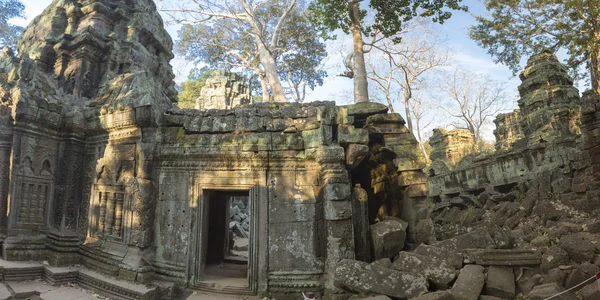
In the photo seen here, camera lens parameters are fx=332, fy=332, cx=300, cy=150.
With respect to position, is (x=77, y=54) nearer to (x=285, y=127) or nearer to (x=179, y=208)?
(x=179, y=208)

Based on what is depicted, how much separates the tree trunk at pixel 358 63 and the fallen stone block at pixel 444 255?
7.17 meters

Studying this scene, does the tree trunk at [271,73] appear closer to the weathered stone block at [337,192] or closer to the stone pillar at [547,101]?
the weathered stone block at [337,192]

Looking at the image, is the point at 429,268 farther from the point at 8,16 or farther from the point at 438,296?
the point at 8,16

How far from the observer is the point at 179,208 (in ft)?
17.7

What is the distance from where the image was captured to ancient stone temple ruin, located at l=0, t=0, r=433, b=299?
16.4 feet

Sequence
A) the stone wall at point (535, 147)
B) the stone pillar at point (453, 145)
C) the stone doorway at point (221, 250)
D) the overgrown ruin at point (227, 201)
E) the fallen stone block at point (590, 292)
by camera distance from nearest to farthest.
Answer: the fallen stone block at point (590, 292)
the overgrown ruin at point (227, 201)
the stone doorway at point (221, 250)
the stone wall at point (535, 147)
the stone pillar at point (453, 145)

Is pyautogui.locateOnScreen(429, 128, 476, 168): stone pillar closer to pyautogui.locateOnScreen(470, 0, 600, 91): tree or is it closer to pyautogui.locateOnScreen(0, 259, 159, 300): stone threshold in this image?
pyautogui.locateOnScreen(470, 0, 600, 91): tree

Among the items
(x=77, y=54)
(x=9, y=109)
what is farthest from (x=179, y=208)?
(x=77, y=54)

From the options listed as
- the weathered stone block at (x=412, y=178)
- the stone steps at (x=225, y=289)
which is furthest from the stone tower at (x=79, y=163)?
the weathered stone block at (x=412, y=178)

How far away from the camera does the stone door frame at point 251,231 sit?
4977 millimetres

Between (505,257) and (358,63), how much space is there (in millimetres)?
8290

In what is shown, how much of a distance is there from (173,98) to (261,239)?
5.85 meters

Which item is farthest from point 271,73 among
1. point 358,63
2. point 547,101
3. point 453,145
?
point 547,101

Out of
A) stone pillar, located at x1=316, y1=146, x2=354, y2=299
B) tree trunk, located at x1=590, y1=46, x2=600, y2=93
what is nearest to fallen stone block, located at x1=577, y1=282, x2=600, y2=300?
stone pillar, located at x1=316, y1=146, x2=354, y2=299
